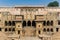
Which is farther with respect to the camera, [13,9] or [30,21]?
[13,9]

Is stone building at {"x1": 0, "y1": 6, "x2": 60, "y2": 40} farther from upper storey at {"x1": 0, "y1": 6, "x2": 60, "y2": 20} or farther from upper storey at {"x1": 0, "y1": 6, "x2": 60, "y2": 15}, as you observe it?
upper storey at {"x1": 0, "y1": 6, "x2": 60, "y2": 15}

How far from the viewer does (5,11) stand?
43.2m

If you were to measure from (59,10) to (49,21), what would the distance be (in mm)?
5068

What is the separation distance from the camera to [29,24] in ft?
133

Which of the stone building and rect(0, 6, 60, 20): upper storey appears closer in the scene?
the stone building

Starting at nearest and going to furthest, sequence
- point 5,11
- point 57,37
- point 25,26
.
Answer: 1. point 57,37
2. point 25,26
3. point 5,11

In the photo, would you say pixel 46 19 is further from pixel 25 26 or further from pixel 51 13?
pixel 25 26

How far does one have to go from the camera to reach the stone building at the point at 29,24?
129 ft

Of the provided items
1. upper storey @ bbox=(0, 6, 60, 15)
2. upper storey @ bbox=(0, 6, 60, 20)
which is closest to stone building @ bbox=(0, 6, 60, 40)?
upper storey @ bbox=(0, 6, 60, 20)

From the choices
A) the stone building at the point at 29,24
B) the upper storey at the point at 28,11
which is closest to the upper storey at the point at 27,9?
the upper storey at the point at 28,11

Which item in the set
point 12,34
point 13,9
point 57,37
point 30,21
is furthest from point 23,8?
point 57,37

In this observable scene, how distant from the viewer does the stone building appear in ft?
129

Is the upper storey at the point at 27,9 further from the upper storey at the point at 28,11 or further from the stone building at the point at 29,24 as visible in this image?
the stone building at the point at 29,24

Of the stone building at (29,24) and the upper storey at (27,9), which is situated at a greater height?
the upper storey at (27,9)
